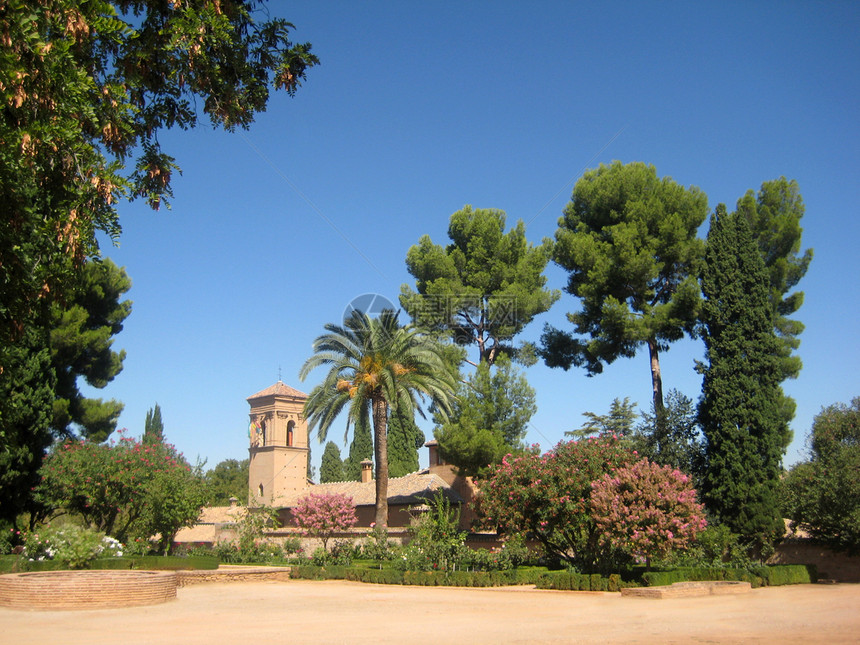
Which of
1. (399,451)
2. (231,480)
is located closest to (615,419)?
(399,451)

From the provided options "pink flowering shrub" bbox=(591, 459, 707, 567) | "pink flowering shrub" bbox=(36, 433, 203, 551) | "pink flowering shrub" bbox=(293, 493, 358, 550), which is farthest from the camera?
"pink flowering shrub" bbox=(293, 493, 358, 550)

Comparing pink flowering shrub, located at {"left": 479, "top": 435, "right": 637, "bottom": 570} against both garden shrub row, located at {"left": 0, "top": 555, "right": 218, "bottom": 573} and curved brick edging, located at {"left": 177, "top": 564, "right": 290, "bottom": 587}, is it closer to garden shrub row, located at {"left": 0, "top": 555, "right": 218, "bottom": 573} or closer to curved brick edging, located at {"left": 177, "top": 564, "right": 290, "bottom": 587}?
curved brick edging, located at {"left": 177, "top": 564, "right": 290, "bottom": 587}

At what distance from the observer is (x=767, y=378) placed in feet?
78.7

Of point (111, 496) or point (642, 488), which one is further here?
point (111, 496)

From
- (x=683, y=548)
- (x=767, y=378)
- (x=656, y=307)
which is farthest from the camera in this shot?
(x=656, y=307)

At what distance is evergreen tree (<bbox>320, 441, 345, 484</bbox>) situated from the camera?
6291cm

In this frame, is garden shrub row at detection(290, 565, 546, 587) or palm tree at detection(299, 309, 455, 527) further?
palm tree at detection(299, 309, 455, 527)

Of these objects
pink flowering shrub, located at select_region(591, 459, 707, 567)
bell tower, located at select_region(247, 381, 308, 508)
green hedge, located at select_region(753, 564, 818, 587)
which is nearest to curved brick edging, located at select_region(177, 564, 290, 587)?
pink flowering shrub, located at select_region(591, 459, 707, 567)

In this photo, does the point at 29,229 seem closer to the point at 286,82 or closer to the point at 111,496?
the point at 286,82

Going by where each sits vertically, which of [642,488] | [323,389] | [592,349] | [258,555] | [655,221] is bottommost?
[258,555]

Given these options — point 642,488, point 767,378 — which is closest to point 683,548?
point 642,488

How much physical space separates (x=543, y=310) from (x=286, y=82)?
25.6m

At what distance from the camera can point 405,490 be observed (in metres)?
34.8

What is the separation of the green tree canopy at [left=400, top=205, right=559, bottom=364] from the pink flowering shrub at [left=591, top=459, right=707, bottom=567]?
47.3 feet
